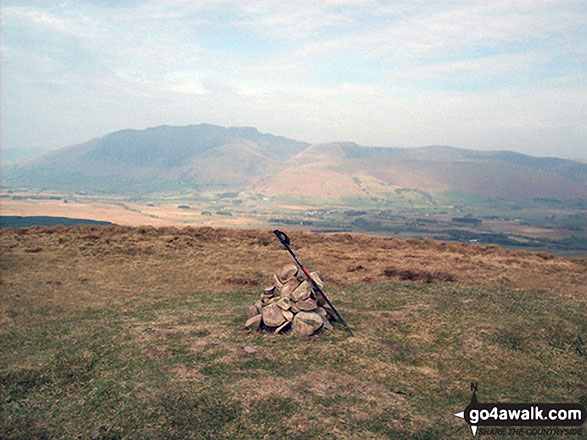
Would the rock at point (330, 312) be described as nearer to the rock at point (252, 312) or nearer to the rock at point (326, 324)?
the rock at point (326, 324)

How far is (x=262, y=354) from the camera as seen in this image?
15.9 m

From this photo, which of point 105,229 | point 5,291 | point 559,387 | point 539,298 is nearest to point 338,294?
point 539,298

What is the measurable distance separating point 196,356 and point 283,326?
404cm

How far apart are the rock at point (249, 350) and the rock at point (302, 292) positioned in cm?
313

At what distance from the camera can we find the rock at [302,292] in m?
18.4

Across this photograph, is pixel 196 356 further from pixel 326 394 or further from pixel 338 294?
pixel 338 294

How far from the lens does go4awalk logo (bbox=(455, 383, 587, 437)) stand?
1131cm

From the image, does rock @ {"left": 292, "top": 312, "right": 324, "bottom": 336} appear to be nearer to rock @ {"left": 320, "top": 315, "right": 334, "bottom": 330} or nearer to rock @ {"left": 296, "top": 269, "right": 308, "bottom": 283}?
rock @ {"left": 320, "top": 315, "right": 334, "bottom": 330}

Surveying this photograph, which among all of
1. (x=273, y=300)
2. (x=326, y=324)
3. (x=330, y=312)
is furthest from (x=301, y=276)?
(x=326, y=324)

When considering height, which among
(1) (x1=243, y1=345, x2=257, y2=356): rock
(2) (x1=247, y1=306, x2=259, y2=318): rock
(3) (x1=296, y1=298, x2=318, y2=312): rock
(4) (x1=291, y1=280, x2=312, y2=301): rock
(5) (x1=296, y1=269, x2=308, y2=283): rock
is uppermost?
(5) (x1=296, y1=269, x2=308, y2=283): rock

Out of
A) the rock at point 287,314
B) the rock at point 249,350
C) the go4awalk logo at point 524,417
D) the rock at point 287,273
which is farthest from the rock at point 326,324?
the go4awalk logo at point 524,417

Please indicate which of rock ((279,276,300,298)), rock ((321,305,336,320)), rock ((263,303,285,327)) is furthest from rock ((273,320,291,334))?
rock ((321,305,336,320))

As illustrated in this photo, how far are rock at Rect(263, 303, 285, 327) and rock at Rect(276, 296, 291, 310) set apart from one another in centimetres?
22

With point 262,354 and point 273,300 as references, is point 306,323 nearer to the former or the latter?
point 273,300
